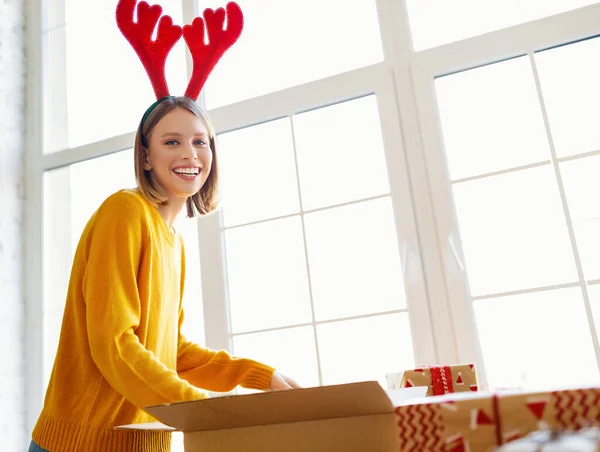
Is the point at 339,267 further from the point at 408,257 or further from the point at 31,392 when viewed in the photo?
the point at 31,392

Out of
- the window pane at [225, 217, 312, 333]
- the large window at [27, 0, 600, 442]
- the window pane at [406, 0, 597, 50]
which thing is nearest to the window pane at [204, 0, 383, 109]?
the large window at [27, 0, 600, 442]

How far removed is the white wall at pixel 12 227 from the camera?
6.32 feet

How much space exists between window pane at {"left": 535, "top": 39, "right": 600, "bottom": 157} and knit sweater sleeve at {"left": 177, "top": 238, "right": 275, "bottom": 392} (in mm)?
935

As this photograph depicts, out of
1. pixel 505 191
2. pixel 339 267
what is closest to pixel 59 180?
pixel 339 267

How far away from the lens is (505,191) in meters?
1.61

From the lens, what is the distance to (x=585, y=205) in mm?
1516

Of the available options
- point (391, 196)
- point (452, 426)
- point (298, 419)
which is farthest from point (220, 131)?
point (452, 426)

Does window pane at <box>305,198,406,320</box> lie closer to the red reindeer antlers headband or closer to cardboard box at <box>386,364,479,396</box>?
cardboard box at <box>386,364,479,396</box>

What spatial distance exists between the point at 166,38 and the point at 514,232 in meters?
0.94

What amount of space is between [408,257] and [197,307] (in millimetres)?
656

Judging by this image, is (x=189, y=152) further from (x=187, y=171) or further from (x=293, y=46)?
(x=293, y=46)

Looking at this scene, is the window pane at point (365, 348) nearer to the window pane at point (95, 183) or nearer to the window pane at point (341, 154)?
the window pane at point (341, 154)

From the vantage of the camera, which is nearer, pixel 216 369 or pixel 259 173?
pixel 216 369

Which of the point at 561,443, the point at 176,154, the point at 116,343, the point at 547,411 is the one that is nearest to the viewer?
the point at 561,443
